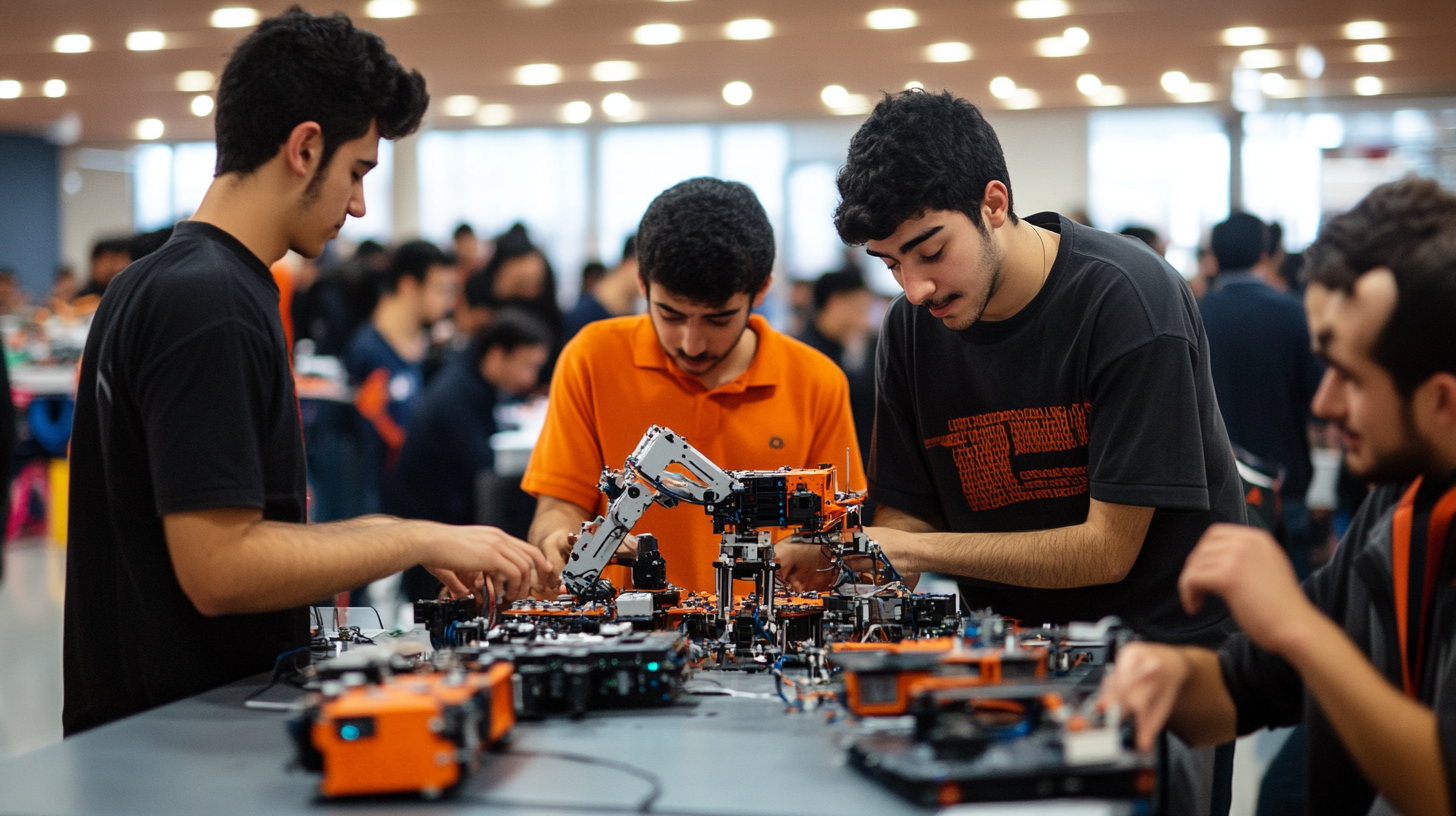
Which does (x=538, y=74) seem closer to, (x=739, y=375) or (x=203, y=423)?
(x=739, y=375)

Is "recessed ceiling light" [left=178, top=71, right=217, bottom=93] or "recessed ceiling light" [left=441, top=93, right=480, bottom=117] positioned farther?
"recessed ceiling light" [left=441, top=93, right=480, bottom=117]

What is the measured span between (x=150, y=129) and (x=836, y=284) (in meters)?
13.1

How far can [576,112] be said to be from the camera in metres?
13.9

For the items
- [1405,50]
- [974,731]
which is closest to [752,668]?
[974,731]

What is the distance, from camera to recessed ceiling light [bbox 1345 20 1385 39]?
8.91 metres

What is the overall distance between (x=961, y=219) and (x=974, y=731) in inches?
38.9

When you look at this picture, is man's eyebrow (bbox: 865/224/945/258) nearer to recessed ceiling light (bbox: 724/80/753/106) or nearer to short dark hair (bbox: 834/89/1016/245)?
short dark hair (bbox: 834/89/1016/245)

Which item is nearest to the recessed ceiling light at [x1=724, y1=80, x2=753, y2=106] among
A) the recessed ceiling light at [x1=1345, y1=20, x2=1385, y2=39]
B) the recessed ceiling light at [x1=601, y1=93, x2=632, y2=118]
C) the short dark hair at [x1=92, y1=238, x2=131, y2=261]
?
the recessed ceiling light at [x1=601, y1=93, x2=632, y2=118]

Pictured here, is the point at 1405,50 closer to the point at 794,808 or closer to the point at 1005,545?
the point at 1005,545

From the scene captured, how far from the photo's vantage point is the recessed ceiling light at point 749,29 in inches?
355

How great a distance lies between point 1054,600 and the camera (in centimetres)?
221

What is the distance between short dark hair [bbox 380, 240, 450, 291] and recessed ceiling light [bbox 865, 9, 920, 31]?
4132 mm

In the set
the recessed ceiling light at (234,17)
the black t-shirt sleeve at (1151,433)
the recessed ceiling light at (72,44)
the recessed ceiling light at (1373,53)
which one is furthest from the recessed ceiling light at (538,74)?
the black t-shirt sleeve at (1151,433)

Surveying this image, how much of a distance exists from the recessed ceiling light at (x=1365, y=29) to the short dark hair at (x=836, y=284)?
563 centimetres
